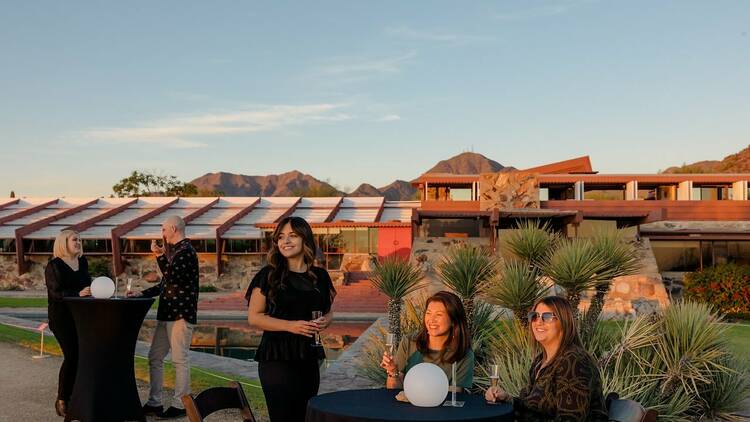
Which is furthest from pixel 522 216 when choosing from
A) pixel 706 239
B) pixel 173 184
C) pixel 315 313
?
pixel 173 184

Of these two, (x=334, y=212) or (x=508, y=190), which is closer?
(x=508, y=190)

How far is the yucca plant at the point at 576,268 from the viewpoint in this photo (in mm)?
8531

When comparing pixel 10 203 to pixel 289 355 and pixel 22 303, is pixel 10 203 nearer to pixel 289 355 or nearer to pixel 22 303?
pixel 22 303

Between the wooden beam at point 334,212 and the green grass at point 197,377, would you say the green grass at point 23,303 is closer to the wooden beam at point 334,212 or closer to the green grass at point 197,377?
the green grass at point 197,377

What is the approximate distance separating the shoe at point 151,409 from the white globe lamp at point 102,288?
1253 mm

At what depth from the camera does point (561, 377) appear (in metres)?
3.81

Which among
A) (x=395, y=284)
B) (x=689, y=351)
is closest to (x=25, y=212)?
(x=395, y=284)

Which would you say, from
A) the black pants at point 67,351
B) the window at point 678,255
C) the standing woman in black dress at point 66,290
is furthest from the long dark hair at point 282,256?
the window at point 678,255

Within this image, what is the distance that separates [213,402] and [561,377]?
1.72 m

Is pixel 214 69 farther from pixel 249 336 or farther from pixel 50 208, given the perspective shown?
pixel 249 336

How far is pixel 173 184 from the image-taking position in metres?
66.8

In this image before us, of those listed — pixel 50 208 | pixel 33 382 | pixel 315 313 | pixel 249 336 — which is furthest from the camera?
pixel 50 208

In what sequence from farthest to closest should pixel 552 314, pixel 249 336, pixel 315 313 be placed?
pixel 249 336 < pixel 315 313 < pixel 552 314

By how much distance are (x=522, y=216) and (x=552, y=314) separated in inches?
865
